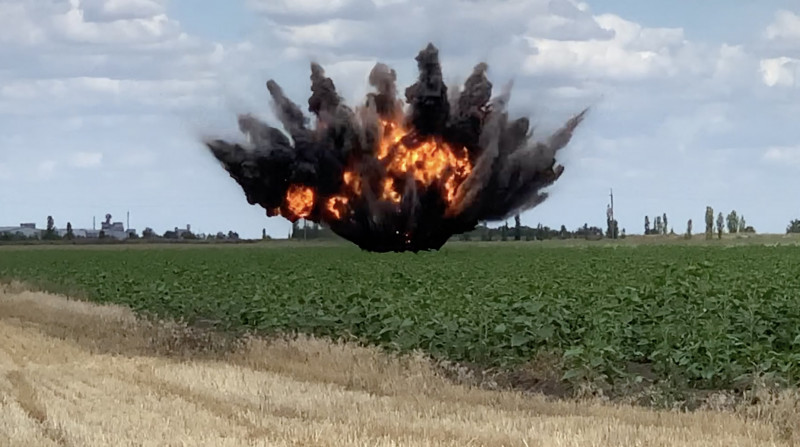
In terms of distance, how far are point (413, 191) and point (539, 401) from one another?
50.0 meters

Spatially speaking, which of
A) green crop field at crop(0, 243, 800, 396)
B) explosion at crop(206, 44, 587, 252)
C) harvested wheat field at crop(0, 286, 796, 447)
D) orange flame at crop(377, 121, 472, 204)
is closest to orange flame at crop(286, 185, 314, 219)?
explosion at crop(206, 44, 587, 252)

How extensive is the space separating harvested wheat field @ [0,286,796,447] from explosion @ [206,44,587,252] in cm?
4550

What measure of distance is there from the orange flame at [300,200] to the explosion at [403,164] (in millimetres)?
61

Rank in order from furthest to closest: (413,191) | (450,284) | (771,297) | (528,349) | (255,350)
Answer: (413,191)
(450,284)
(771,297)
(255,350)
(528,349)

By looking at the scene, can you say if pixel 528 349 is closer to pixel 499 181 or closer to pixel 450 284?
pixel 450 284

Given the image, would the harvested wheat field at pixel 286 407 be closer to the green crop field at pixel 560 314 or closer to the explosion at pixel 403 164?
the green crop field at pixel 560 314

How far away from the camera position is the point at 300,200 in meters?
66.1

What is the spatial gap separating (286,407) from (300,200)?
5435 centimetres

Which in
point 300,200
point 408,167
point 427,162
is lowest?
point 300,200

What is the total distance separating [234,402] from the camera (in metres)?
12.3

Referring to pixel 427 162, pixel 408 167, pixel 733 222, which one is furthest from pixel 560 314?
pixel 733 222

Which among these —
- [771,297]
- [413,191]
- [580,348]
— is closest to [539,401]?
[580,348]

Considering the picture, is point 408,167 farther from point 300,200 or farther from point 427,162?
point 300,200

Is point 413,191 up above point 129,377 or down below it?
above
